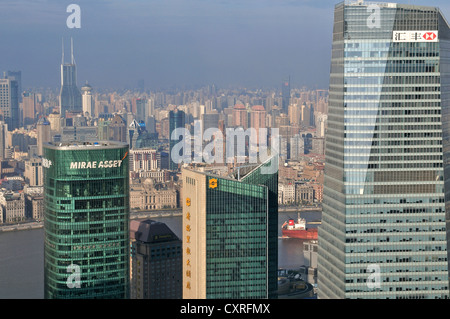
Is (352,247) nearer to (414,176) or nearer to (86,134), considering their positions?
(414,176)

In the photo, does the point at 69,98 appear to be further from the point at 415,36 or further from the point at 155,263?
the point at 415,36

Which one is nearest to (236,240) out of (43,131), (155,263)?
(155,263)

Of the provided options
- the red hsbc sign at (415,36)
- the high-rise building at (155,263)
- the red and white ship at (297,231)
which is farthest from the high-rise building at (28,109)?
the red hsbc sign at (415,36)

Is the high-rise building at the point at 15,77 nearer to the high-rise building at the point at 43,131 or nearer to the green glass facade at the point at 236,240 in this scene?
the high-rise building at the point at 43,131

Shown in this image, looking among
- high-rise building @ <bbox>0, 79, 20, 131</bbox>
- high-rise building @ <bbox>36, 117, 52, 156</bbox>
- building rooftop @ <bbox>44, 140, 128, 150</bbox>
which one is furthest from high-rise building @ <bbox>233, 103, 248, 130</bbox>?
building rooftop @ <bbox>44, 140, 128, 150</bbox>

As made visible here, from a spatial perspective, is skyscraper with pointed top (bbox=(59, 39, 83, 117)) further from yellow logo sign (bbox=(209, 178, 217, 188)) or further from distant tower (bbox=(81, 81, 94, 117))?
yellow logo sign (bbox=(209, 178, 217, 188))
